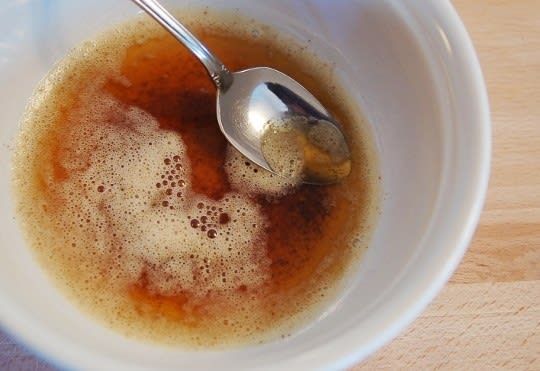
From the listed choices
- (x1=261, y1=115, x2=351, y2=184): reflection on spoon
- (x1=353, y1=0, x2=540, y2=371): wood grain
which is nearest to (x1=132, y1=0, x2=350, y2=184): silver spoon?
(x1=261, y1=115, x2=351, y2=184): reflection on spoon

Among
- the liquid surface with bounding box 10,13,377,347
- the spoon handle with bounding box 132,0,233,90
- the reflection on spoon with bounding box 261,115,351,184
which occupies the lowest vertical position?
the liquid surface with bounding box 10,13,377,347

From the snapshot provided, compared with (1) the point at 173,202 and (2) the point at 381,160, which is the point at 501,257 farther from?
(1) the point at 173,202

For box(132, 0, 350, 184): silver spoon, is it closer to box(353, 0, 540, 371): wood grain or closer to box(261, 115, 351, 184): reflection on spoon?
box(261, 115, 351, 184): reflection on spoon

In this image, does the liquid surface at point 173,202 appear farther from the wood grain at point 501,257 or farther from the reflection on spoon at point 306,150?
the wood grain at point 501,257

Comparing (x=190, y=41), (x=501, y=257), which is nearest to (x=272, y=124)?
(x=190, y=41)

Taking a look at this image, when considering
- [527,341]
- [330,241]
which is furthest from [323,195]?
[527,341]
